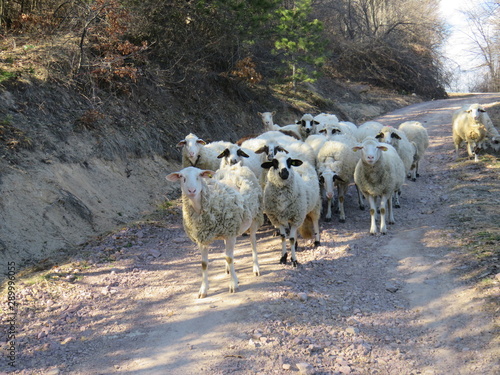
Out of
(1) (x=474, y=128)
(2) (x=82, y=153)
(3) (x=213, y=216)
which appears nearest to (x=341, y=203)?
(3) (x=213, y=216)

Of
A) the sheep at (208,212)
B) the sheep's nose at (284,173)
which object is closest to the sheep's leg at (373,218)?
the sheep's nose at (284,173)

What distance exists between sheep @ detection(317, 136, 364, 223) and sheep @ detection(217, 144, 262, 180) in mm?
1371

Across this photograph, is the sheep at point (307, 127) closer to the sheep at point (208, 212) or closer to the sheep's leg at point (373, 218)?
the sheep's leg at point (373, 218)

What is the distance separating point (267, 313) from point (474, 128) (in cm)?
1177

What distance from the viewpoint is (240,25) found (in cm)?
1583

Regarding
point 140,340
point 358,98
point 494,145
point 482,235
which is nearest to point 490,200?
point 482,235

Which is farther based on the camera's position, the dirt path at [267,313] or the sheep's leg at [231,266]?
the sheep's leg at [231,266]

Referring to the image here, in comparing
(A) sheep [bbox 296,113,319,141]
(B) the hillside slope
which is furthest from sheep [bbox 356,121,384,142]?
(B) the hillside slope

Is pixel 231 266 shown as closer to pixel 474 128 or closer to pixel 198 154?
pixel 198 154

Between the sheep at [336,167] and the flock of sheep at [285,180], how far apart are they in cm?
2

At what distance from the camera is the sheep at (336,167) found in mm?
9820

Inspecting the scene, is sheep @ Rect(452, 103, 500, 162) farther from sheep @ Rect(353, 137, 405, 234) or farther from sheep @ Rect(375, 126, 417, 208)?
sheep @ Rect(353, 137, 405, 234)

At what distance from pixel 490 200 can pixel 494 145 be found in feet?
20.1

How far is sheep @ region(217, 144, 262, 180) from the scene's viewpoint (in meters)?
9.20
